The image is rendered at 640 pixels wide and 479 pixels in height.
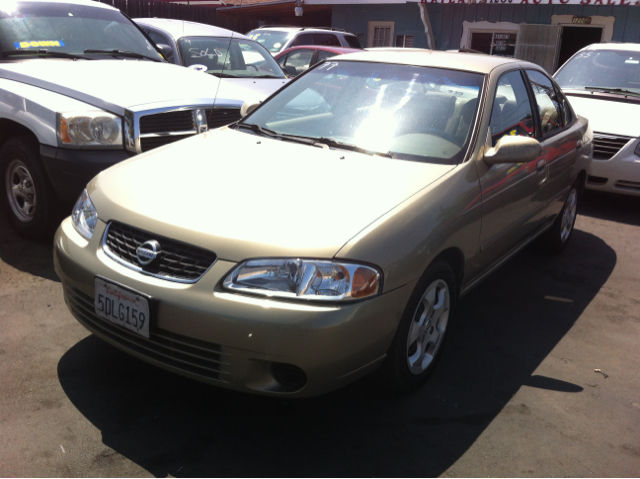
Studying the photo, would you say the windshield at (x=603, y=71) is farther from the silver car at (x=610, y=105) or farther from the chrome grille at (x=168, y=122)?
the chrome grille at (x=168, y=122)

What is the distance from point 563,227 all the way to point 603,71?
11.8 ft

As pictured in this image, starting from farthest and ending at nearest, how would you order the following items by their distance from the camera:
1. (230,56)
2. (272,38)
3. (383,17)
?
(383,17), (272,38), (230,56)

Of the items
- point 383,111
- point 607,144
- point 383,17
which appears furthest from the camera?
point 383,17

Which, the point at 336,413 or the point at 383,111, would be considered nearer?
the point at 336,413

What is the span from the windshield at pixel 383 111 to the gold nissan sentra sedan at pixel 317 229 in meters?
0.01

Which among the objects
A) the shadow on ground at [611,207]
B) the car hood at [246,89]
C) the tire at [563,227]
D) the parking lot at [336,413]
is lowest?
the shadow on ground at [611,207]

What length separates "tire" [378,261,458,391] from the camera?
286 centimetres

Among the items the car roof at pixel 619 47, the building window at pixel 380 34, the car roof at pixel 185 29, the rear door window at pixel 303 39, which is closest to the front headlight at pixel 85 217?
the car roof at pixel 185 29

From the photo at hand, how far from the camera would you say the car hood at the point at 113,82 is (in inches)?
177

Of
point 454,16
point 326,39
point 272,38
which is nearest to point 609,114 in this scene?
point 272,38

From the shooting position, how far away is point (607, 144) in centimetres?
682

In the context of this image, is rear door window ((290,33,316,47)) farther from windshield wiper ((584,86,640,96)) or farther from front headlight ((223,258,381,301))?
front headlight ((223,258,381,301))

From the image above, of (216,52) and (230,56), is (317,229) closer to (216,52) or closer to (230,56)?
(230,56)

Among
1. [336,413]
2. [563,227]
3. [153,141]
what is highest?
[153,141]
